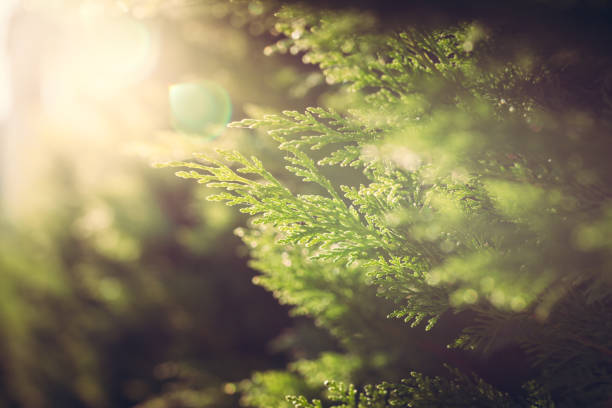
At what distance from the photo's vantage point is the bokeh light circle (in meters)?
3.42

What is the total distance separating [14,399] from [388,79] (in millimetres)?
13354

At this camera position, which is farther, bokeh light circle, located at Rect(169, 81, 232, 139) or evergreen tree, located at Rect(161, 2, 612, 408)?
bokeh light circle, located at Rect(169, 81, 232, 139)

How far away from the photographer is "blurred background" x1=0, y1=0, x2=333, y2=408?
3.41 m

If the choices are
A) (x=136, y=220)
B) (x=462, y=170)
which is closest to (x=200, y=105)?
(x=462, y=170)

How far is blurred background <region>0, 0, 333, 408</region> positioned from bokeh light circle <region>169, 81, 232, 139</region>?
2 cm

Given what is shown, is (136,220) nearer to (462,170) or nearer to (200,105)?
(200,105)

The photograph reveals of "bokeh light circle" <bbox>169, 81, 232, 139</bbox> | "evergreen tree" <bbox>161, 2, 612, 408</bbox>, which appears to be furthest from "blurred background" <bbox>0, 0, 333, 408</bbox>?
"evergreen tree" <bbox>161, 2, 612, 408</bbox>

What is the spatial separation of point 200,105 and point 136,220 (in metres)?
3.97

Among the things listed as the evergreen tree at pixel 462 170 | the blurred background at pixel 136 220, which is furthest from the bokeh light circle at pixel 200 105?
the evergreen tree at pixel 462 170

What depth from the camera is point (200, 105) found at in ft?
12.2

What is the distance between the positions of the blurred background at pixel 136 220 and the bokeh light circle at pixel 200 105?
2cm

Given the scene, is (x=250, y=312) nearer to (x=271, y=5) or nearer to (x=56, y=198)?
(x=271, y=5)

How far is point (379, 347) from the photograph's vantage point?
81.4 inches

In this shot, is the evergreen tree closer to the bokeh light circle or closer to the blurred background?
the blurred background
